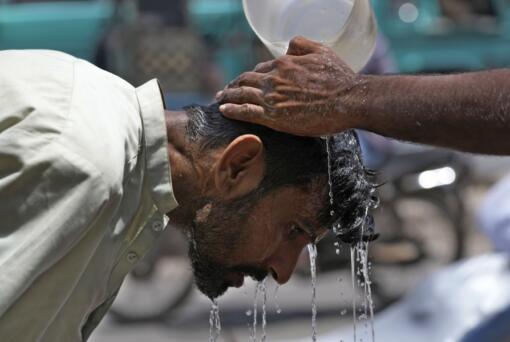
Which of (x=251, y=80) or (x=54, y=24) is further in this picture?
(x=54, y=24)

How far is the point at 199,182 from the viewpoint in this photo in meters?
2.78

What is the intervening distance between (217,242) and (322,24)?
0.56m

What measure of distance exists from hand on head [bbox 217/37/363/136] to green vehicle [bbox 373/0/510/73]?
26.3 feet

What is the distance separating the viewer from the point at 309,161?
2.84m

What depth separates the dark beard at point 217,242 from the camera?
282cm

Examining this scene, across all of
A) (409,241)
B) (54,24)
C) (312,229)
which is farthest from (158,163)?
(54,24)

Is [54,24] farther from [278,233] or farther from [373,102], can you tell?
[373,102]

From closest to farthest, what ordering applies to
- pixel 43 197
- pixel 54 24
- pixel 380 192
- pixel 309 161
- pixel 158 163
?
pixel 43 197 < pixel 158 163 < pixel 309 161 < pixel 380 192 < pixel 54 24

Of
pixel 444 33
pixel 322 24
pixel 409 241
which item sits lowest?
pixel 322 24

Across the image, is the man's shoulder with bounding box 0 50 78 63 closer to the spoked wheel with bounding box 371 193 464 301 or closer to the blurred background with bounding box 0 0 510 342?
the blurred background with bounding box 0 0 510 342

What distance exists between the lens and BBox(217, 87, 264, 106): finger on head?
2.71 metres

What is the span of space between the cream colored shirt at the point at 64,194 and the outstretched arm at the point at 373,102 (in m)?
0.27

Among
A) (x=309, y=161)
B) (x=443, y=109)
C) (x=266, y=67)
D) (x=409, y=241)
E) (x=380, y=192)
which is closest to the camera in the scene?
(x=443, y=109)

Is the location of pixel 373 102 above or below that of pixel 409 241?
below
